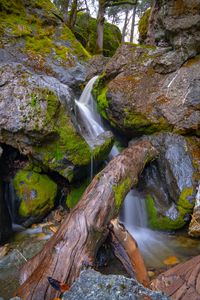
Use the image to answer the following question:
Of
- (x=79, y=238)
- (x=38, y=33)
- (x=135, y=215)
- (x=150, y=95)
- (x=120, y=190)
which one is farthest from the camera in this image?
(x=38, y=33)

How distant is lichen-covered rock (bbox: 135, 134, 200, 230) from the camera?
5.20 meters

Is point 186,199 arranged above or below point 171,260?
above

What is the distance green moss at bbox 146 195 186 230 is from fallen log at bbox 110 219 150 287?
6.08 feet

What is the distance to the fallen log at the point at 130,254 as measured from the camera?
3268mm

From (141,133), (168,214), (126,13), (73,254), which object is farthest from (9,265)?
(126,13)

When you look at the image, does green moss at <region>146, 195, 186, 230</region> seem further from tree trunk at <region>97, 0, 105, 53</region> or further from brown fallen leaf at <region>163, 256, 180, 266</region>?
tree trunk at <region>97, 0, 105, 53</region>

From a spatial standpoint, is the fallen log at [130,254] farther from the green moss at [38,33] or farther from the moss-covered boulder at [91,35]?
the moss-covered boulder at [91,35]

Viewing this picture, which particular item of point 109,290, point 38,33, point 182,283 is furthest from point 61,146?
point 38,33

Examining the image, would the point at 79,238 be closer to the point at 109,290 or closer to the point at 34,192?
the point at 109,290

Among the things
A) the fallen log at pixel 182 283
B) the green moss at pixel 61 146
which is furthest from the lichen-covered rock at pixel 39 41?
the fallen log at pixel 182 283

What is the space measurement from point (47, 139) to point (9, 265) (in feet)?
7.68

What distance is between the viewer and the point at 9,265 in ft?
13.0

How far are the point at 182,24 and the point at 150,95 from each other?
176cm

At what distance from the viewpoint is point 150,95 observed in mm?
6516
